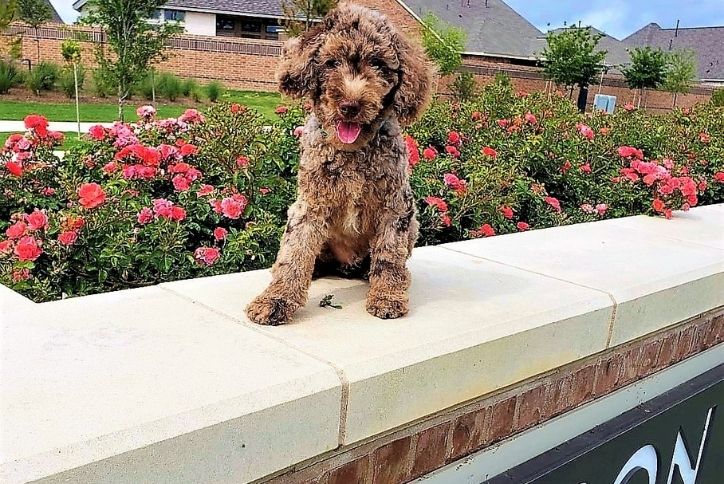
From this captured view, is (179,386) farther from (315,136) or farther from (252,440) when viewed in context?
(315,136)

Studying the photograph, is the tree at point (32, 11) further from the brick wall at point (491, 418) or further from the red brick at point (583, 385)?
the red brick at point (583, 385)

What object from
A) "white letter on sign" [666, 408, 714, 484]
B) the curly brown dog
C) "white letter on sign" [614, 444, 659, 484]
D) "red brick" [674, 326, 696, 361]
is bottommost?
"white letter on sign" [666, 408, 714, 484]

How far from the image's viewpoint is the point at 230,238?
3092mm

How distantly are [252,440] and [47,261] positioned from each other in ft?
5.79

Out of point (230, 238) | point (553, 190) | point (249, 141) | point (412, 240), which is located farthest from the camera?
point (553, 190)

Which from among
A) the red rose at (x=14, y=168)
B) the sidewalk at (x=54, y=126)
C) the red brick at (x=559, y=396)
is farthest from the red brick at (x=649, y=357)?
the sidewalk at (x=54, y=126)

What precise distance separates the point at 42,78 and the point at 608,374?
21.6m

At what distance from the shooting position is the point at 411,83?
2.03 meters

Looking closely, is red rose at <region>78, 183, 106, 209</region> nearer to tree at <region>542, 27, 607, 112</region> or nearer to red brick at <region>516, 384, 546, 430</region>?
red brick at <region>516, 384, 546, 430</region>

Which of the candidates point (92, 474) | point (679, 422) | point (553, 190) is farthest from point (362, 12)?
point (553, 190)

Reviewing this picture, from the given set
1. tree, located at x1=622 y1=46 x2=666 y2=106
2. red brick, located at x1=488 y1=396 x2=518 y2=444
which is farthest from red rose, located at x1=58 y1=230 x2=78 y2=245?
tree, located at x1=622 y1=46 x2=666 y2=106

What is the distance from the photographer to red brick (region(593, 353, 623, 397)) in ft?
8.08

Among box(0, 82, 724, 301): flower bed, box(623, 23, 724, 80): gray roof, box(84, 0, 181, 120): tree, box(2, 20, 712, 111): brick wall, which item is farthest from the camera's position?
box(623, 23, 724, 80): gray roof

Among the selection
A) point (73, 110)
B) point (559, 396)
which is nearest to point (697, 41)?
point (73, 110)
